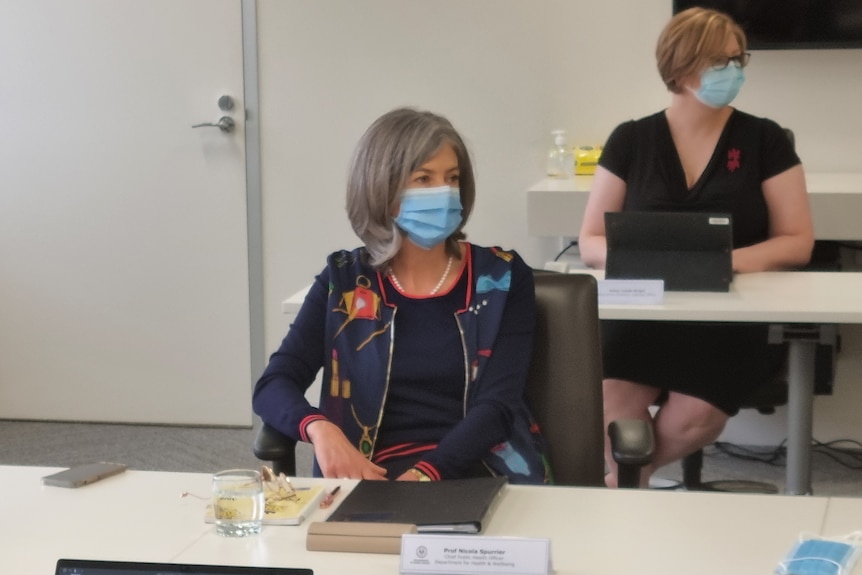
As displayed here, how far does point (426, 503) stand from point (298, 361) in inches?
26.2

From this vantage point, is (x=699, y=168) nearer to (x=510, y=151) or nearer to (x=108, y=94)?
(x=510, y=151)

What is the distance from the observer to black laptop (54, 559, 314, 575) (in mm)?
1094

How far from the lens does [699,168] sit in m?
3.08

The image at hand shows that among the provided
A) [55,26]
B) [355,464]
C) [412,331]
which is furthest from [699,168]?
[55,26]

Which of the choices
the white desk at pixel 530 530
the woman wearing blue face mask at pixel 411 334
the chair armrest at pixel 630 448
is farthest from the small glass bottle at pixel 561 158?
the white desk at pixel 530 530

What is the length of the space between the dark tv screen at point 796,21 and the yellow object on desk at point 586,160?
0.56 metres

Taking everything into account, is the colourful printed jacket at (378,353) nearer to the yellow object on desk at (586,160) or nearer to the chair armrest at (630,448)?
the chair armrest at (630,448)

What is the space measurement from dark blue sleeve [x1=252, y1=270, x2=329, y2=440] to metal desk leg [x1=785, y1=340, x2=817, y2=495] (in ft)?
3.91

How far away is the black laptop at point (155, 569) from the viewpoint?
1094 millimetres

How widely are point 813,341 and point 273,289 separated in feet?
7.18

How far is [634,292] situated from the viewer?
2643 millimetres

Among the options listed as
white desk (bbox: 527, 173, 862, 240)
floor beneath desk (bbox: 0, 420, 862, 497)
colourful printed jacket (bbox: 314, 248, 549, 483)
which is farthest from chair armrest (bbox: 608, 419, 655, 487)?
floor beneath desk (bbox: 0, 420, 862, 497)

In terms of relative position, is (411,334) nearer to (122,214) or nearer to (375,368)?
(375,368)

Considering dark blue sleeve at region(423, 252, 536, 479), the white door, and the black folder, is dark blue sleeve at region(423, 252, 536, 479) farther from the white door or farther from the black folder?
the white door
